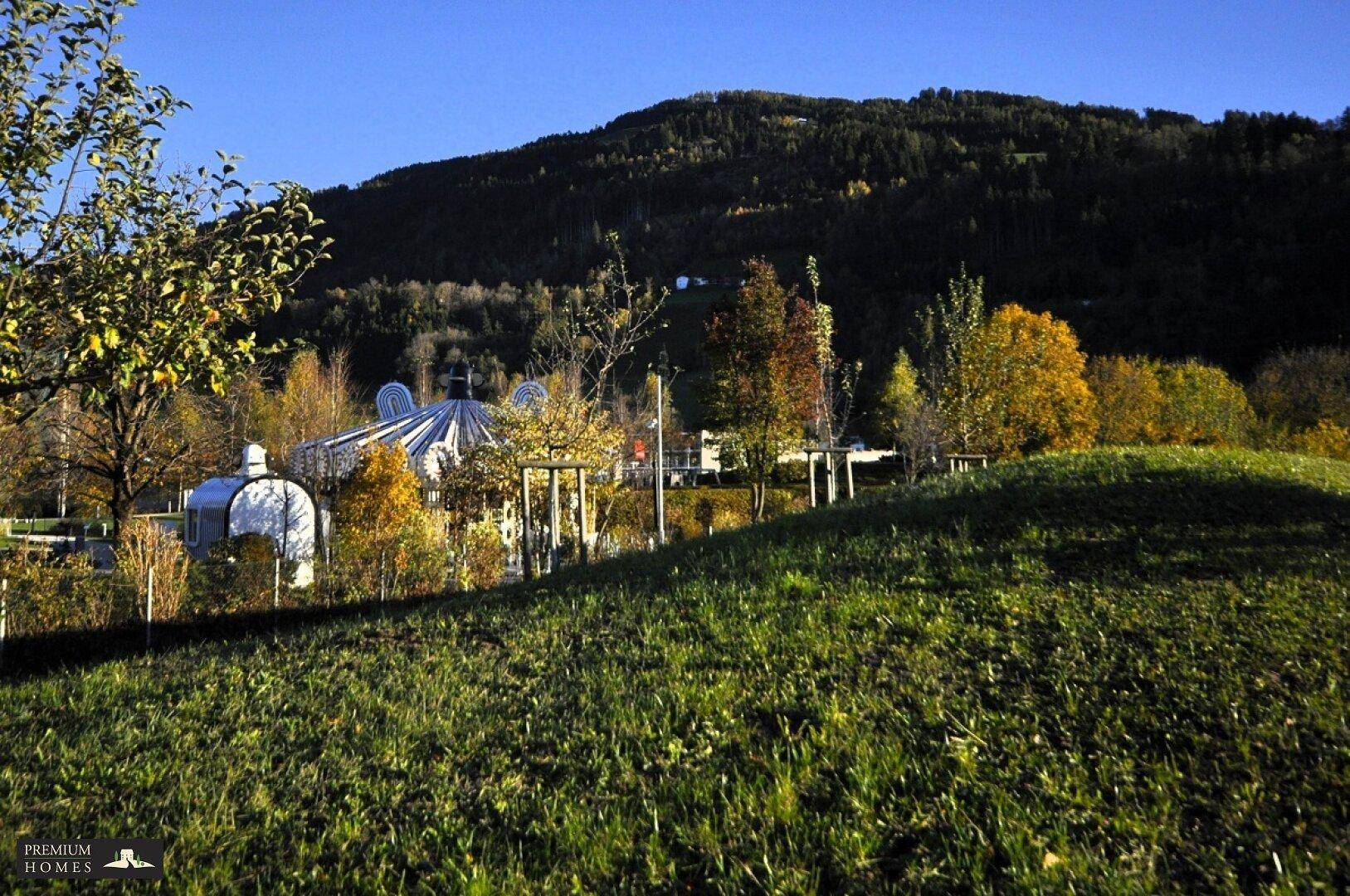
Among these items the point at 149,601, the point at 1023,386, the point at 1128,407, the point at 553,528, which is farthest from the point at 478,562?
the point at 1128,407

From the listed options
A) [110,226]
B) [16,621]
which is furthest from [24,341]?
[16,621]

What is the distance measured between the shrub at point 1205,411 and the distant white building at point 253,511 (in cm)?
3360

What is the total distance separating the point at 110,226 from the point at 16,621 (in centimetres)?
729

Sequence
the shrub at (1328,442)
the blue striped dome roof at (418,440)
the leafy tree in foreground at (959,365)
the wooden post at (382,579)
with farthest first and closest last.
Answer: the shrub at (1328,442) → the leafy tree in foreground at (959,365) → the blue striped dome roof at (418,440) → the wooden post at (382,579)

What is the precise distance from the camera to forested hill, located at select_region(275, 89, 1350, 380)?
82000 mm

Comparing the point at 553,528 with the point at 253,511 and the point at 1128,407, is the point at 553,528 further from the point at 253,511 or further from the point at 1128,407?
the point at 1128,407

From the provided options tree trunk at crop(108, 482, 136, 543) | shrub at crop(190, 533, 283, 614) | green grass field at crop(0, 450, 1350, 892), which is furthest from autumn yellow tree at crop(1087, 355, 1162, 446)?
tree trunk at crop(108, 482, 136, 543)

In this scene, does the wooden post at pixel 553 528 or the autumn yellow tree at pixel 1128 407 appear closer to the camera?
the wooden post at pixel 553 528

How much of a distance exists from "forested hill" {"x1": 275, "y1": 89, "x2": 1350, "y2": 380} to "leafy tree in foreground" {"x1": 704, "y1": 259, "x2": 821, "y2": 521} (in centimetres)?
5696

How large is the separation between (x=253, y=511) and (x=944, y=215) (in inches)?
4600

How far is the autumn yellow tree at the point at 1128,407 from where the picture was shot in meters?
39.7

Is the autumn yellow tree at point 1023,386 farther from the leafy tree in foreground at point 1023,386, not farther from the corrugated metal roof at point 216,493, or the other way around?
the corrugated metal roof at point 216,493

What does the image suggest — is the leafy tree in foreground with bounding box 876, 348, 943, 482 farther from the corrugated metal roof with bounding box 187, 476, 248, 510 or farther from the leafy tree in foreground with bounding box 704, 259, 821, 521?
the corrugated metal roof with bounding box 187, 476, 248, 510

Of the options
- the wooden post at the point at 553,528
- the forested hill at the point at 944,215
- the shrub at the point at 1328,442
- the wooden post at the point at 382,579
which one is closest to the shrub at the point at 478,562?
the wooden post at the point at 382,579
